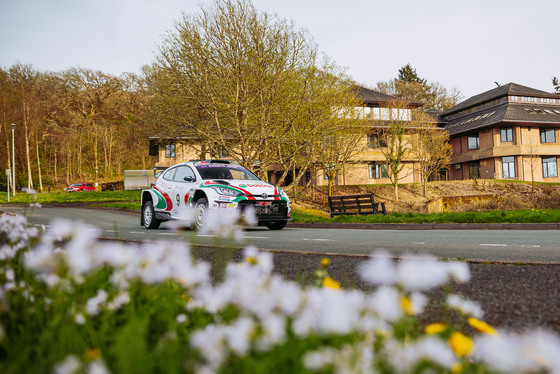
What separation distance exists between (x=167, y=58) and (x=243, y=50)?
11.6 feet

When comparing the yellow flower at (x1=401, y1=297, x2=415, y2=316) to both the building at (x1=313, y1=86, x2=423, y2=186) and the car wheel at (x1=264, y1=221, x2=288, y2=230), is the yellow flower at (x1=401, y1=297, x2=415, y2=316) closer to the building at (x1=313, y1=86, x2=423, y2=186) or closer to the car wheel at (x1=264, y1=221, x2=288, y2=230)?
the car wheel at (x1=264, y1=221, x2=288, y2=230)

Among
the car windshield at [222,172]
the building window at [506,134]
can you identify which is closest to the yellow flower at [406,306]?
the car windshield at [222,172]

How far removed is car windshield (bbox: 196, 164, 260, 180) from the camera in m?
11.8

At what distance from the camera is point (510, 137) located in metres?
44.3

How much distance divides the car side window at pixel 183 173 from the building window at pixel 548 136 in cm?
4434

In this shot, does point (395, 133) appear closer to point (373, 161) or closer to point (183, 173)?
point (373, 161)

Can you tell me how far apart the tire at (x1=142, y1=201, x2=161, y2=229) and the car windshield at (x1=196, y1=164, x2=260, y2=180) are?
7.24 ft

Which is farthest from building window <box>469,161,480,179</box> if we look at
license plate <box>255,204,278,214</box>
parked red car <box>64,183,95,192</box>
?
parked red car <box>64,183,95,192</box>

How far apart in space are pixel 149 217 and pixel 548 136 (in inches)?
1796

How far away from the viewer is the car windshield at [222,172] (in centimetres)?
1181

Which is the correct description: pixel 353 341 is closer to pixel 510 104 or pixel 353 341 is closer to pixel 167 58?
pixel 167 58

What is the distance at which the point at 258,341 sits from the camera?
4.51 feet

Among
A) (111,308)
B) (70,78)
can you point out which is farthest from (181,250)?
(70,78)

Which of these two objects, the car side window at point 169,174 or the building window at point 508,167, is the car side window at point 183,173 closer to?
the car side window at point 169,174
